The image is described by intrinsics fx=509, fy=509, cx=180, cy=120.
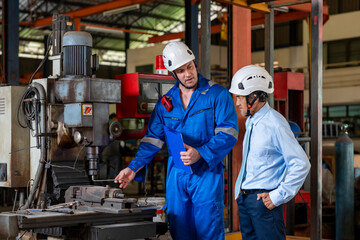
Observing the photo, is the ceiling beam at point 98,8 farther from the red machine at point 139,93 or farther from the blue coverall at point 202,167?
the blue coverall at point 202,167

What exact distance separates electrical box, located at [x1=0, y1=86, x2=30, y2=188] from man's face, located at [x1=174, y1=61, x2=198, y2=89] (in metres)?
0.91

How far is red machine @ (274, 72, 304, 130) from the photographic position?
5945 millimetres

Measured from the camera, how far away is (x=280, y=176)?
252cm

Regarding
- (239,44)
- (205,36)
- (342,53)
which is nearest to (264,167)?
(205,36)

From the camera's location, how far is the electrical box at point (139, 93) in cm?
318

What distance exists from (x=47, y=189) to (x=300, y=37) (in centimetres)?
1609

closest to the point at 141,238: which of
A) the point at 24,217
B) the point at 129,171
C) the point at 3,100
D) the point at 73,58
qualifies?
the point at 24,217

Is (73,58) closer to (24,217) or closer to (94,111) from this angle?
(94,111)

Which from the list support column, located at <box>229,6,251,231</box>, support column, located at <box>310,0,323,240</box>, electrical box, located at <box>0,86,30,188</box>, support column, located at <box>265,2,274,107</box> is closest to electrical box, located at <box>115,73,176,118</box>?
electrical box, located at <box>0,86,30,188</box>

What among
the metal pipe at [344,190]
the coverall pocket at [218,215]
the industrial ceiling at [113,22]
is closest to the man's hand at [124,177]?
the coverall pocket at [218,215]

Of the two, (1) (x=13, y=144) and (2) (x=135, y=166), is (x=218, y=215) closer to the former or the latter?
(2) (x=135, y=166)

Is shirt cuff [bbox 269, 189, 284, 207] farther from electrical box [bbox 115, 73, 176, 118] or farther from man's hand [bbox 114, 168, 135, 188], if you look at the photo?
electrical box [bbox 115, 73, 176, 118]

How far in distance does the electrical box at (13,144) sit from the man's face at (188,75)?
0.91 meters

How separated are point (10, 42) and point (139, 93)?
3.72 metres
